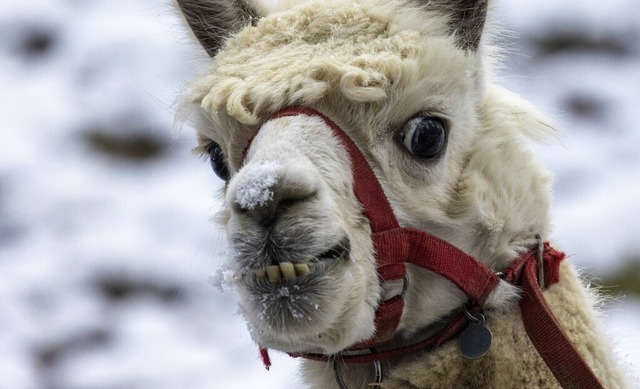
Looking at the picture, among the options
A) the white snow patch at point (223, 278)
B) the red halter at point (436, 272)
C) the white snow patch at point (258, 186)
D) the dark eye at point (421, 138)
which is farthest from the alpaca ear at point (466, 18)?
the white snow patch at point (223, 278)

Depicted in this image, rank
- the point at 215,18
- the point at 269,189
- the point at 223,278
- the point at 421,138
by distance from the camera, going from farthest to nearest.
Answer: the point at 215,18
the point at 421,138
the point at 223,278
the point at 269,189

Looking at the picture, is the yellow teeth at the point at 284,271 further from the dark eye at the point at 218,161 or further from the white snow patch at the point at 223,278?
the dark eye at the point at 218,161

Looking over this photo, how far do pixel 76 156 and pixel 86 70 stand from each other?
1.34m

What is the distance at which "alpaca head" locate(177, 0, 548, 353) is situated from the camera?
97.1 inches

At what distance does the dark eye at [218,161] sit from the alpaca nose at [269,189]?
1.96 feet

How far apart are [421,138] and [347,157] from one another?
26cm

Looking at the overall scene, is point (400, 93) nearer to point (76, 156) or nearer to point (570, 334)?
point (570, 334)

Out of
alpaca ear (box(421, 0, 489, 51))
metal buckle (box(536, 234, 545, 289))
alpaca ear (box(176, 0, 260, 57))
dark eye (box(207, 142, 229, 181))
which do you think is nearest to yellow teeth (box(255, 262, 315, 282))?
dark eye (box(207, 142, 229, 181))

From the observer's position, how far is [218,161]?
121 inches

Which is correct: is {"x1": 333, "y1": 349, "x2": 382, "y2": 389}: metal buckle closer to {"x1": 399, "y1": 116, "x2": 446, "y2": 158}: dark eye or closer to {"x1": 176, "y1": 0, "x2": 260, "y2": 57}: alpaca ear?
{"x1": 399, "y1": 116, "x2": 446, "y2": 158}: dark eye

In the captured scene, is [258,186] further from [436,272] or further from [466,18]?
[466,18]

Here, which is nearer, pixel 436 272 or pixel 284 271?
pixel 284 271

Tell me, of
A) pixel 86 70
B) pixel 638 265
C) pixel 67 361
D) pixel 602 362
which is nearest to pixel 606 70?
pixel 638 265

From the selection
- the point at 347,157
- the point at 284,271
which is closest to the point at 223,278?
the point at 284,271
